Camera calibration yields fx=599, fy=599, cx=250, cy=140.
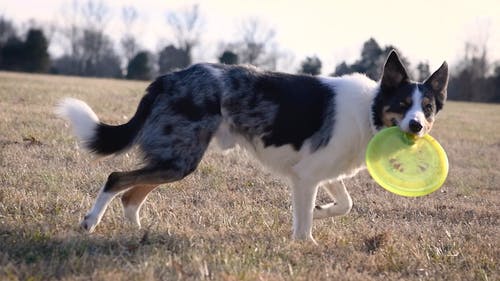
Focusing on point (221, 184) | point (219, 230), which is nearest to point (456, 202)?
point (221, 184)

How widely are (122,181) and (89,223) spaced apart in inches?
18.7

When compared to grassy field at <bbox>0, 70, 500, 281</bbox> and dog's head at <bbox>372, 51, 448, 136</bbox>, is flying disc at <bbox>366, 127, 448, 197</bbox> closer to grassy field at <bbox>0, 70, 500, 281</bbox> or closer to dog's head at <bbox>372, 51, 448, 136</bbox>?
dog's head at <bbox>372, 51, 448, 136</bbox>

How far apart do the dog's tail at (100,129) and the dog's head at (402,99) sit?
2.22 meters

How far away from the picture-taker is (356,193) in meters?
8.55

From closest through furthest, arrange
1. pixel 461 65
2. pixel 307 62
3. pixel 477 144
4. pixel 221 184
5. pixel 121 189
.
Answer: pixel 121 189 → pixel 221 184 → pixel 477 144 → pixel 307 62 → pixel 461 65

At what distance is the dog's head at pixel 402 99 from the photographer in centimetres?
585

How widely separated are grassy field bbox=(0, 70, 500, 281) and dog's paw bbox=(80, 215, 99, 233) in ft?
0.26

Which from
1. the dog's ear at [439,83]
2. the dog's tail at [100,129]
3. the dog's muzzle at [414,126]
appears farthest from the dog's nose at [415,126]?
the dog's tail at [100,129]

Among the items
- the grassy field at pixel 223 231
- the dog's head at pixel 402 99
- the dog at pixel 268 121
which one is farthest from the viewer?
the dog's head at pixel 402 99

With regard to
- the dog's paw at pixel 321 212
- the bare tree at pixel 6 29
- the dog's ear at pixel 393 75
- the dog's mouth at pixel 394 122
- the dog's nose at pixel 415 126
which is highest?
the dog's ear at pixel 393 75

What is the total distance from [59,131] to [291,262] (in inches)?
308

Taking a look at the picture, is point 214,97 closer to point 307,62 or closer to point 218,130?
point 218,130

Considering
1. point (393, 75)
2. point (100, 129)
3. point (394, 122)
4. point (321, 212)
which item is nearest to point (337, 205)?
point (321, 212)

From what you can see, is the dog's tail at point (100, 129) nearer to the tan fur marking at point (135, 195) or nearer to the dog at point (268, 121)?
Result: the dog at point (268, 121)
